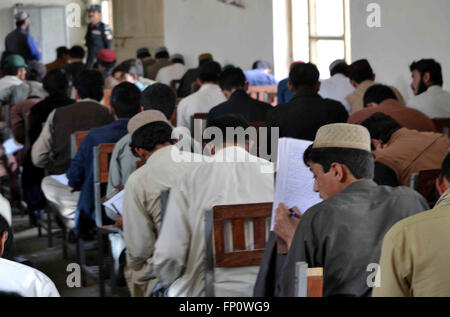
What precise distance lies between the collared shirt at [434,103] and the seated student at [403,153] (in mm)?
1470

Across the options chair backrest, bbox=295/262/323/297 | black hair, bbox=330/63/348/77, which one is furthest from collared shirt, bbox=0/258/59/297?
black hair, bbox=330/63/348/77

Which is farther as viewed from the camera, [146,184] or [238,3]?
[238,3]

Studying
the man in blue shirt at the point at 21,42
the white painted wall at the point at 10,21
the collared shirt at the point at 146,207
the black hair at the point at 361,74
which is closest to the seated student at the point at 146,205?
the collared shirt at the point at 146,207

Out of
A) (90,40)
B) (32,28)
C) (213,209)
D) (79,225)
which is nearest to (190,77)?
(90,40)

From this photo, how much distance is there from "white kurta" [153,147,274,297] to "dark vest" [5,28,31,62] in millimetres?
7097

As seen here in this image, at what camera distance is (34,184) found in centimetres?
534

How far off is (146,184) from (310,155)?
1.07 metres

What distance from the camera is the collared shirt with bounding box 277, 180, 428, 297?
194cm

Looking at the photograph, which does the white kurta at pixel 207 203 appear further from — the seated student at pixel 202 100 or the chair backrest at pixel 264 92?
the chair backrest at pixel 264 92

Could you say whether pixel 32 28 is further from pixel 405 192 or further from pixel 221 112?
pixel 405 192

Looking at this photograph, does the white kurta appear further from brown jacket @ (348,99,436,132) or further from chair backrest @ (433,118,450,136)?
chair backrest @ (433,118,450,136)

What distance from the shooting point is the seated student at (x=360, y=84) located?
5371mm

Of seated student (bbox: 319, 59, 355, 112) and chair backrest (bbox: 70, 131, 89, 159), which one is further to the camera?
seated student (bbox: 319, 59, 355, 112)

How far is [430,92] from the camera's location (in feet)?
16.1
